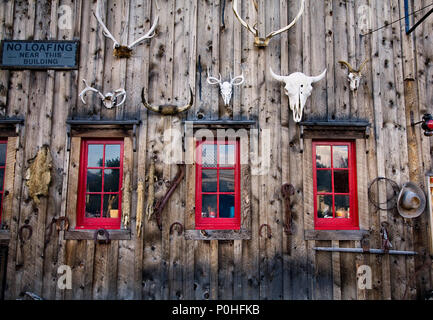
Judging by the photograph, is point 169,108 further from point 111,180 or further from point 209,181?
point 111,180

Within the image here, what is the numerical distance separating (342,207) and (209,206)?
219 cm

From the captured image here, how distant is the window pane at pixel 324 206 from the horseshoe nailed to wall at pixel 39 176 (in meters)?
4.40

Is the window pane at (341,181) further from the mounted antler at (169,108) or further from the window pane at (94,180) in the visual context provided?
the window pane at (94,180)

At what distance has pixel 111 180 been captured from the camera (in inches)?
201

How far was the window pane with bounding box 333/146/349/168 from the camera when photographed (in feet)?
16.8

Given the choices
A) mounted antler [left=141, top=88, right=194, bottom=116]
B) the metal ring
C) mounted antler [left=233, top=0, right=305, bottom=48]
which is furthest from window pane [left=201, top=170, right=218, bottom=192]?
the metal ring

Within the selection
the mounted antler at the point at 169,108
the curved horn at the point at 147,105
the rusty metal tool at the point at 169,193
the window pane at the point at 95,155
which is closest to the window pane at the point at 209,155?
the rusty metal tool at the point at 169,193

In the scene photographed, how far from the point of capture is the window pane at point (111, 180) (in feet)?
16.6

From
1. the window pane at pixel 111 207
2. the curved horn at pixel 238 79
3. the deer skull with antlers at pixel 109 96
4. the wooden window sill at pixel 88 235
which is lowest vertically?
the wooden window sill at pixel 88 235

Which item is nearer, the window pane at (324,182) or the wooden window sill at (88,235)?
the wooden window sill at (88,235)

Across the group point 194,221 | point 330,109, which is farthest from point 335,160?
point 194,221

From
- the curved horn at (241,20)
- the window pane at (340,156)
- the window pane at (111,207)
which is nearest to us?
the curved horn at (241,20)
